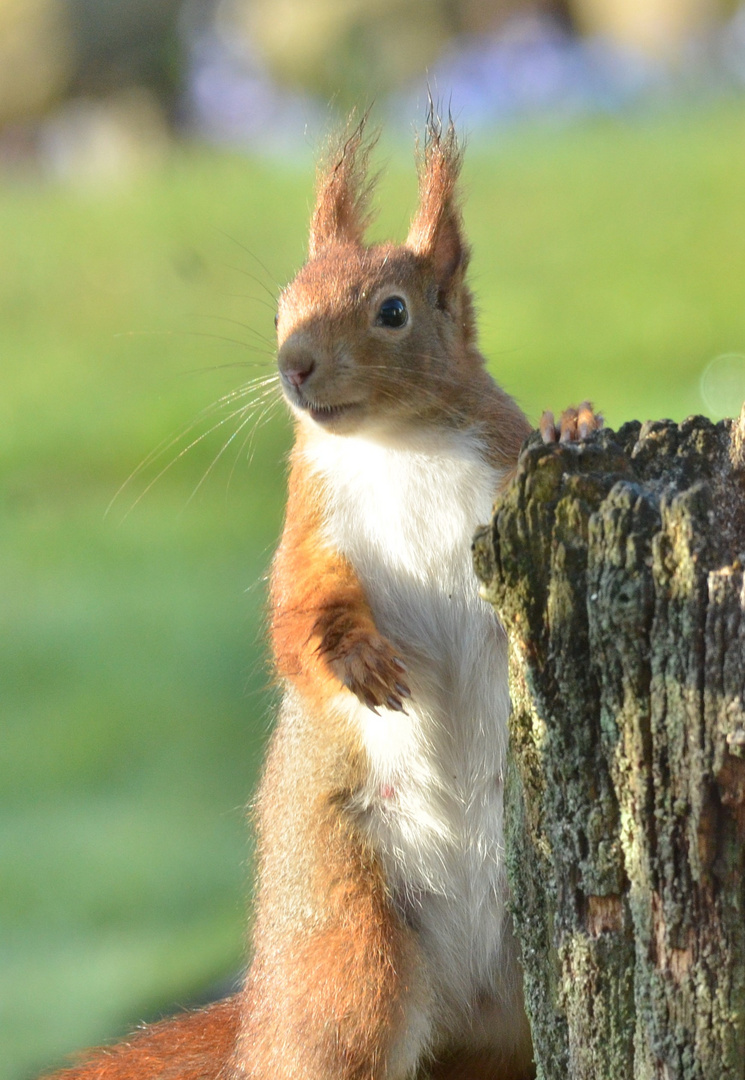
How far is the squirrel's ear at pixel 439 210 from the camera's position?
163 cm

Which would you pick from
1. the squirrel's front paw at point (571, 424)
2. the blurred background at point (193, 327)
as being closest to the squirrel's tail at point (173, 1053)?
the blurred background at point (193, 327)

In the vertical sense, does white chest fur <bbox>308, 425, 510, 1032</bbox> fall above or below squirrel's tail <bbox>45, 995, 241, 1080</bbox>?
above

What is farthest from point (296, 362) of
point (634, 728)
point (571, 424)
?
point (634, 728)

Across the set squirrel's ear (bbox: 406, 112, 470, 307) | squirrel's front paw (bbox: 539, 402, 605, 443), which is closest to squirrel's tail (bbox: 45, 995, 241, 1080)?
squirrel's front paw (bbox: 539, 402, 605, 443)

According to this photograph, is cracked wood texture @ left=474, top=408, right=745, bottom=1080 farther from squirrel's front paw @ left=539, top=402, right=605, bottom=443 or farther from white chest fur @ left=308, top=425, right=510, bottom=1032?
white chest fur @ left=308, top=425, right=510, bottom=1032

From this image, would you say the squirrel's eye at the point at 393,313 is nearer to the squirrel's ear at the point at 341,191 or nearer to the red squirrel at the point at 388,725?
the red squirrel at the point at 388,725

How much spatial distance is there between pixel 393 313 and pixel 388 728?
48 cm

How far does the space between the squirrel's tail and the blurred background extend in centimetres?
34

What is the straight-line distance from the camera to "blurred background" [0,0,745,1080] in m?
2.94

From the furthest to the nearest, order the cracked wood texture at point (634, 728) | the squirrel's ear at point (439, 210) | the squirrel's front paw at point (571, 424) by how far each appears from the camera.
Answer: the squirrel's ear at point (439, 210), the squirrel's front paw at point (571, 424), the cracked wood texture at point (634, 728)

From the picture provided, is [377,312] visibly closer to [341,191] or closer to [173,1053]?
[341,191]

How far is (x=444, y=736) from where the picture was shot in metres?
1.50

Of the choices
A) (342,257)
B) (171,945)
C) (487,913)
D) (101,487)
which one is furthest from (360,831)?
(101,487)

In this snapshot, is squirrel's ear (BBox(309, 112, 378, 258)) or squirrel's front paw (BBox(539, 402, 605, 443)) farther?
squirrel's ear (BBox(309, 112, 378, 258))
